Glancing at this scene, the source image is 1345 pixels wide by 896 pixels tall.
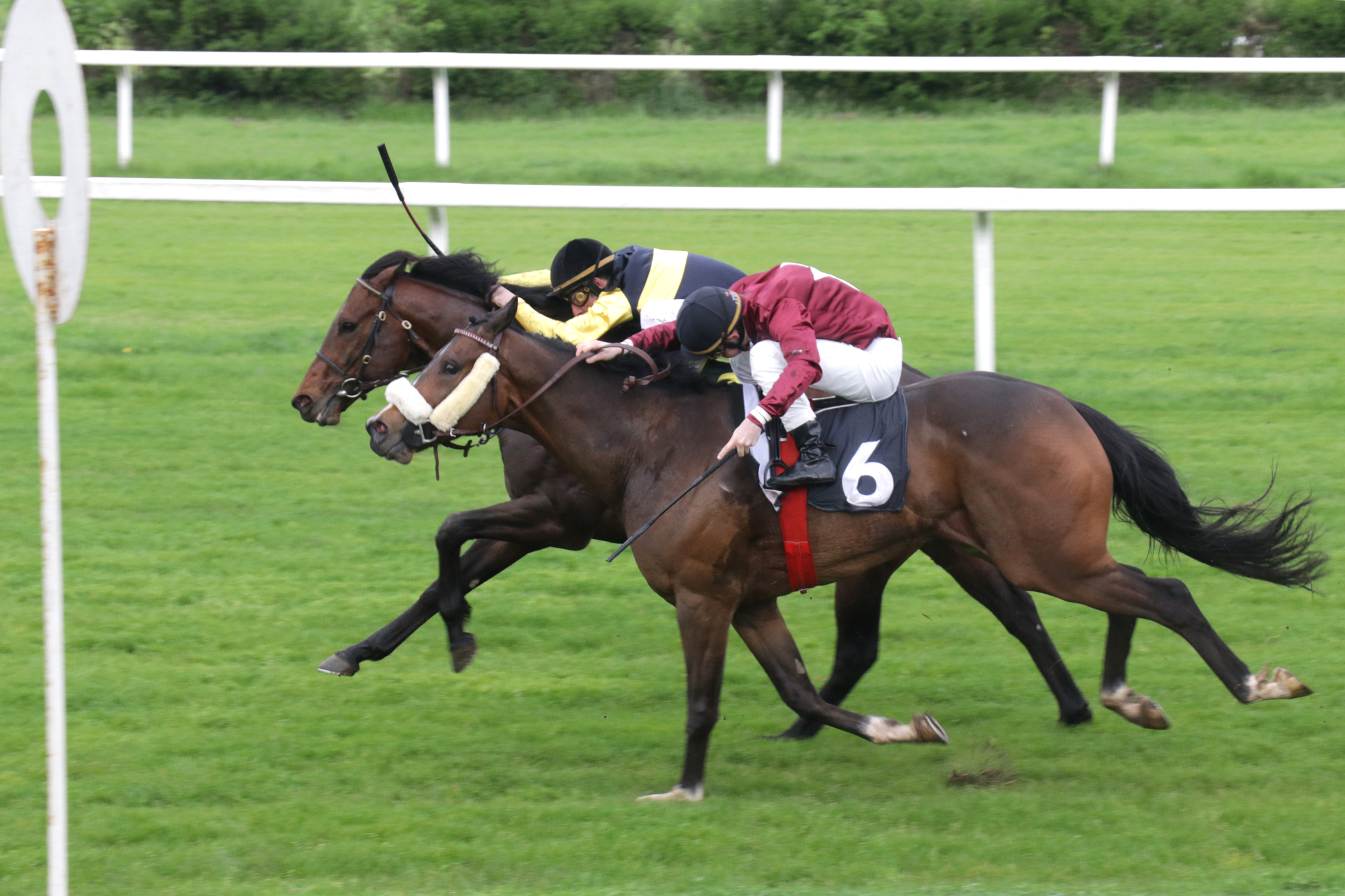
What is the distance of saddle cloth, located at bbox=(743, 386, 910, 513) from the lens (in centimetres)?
422

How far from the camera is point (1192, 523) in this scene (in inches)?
176

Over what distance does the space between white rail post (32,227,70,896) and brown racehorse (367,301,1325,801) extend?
1.23 m

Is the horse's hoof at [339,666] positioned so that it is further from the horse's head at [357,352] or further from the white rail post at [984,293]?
the white rail post at [984,293]

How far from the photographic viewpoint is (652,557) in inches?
170

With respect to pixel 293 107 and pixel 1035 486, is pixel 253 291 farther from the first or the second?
pixel 1035 486

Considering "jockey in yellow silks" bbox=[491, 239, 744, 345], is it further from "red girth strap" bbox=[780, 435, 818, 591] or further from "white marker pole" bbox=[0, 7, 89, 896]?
"white marker pole" bbox=[0, 7, 89, 896]

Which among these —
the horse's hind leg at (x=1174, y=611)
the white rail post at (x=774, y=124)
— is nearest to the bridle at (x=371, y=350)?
the horse's hind leg at (x=1174, y=611)

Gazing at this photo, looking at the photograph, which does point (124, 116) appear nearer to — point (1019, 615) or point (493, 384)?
point (493, 384)

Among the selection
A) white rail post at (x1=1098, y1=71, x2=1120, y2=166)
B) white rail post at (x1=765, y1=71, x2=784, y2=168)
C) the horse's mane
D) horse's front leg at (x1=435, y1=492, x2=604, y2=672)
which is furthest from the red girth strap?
white rail post at (x1=1098, y1=71, x2=1120, y2=166)

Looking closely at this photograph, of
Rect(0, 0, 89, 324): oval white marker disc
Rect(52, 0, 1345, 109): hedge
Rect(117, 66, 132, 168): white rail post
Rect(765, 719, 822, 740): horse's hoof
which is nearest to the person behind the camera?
Rect(0, 0, 89, 324): oval white marker disc

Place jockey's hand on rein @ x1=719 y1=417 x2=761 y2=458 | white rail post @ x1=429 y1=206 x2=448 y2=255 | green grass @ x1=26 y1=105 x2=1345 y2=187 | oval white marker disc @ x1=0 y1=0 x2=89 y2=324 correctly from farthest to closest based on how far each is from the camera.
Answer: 1. green grass @ x1=26 y1=105 x2=1345 y2=187
2. white rail post @ x1=429 y1=206 x2=448 y2=255
3. jockey's hand on rein @ x1=719 y1=417 x2=761 y2=458
4. oval white marker disc @ x1=0 y1=0 x2=89 y2=324

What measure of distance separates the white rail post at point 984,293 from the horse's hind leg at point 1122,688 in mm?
2423

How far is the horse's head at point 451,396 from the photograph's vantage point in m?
4.34

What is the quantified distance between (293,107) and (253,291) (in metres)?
4.42
